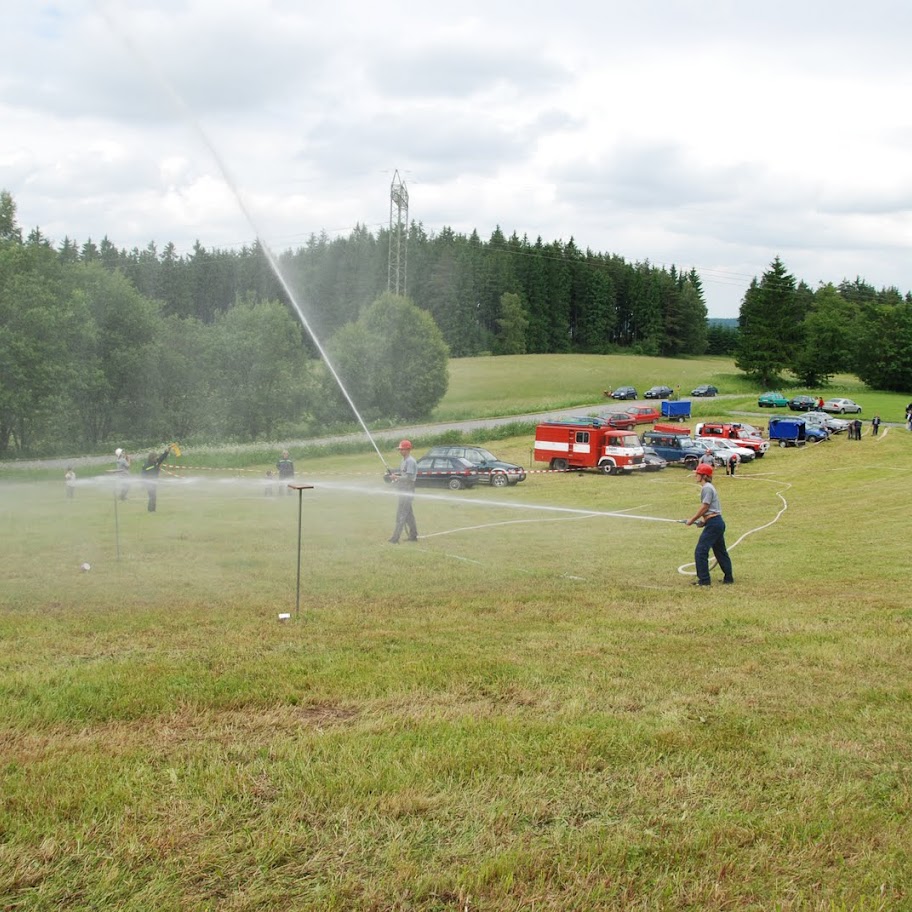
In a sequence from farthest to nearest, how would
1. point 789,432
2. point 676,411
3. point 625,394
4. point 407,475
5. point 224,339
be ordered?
point 625,394 < point 224,339 < point 676,411 < point 789,432 < point 407,475

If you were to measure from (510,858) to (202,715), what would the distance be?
3254 mm

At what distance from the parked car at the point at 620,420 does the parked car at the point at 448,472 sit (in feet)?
68.8

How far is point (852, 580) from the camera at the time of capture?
15.4 metres

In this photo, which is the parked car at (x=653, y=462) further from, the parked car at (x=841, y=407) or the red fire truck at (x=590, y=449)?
the parked car at (x=841, y=407)

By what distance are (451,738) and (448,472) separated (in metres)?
31.3

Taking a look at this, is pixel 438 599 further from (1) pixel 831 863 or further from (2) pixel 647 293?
(2) pixel 647 293

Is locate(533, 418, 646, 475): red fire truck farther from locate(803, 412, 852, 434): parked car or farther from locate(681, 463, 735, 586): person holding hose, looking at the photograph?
locate(681, 463, 735, 586): person holding hose

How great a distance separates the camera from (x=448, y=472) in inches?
1500

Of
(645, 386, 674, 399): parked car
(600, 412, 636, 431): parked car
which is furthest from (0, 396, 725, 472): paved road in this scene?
(600, 412, 636, 431): parked car

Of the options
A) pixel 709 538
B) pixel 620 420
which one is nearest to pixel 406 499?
pixel 709 538

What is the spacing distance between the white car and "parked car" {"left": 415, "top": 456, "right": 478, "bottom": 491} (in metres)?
14.2

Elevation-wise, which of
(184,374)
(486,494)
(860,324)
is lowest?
(486,494)

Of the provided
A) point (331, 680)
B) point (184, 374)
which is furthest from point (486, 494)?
point (184, 374)

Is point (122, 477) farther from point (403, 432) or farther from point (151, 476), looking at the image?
point (403, 432)
